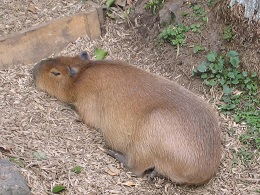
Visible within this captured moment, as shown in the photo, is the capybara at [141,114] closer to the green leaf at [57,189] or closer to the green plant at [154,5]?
the green leaf at [57,189]

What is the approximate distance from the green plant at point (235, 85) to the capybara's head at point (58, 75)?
1.49 m

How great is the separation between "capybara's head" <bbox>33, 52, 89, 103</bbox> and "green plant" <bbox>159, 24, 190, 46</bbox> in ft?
3.87

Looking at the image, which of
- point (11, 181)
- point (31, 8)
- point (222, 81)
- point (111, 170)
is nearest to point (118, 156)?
point (111, 170)

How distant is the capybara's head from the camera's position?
6.37 metres

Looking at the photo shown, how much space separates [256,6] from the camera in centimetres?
634

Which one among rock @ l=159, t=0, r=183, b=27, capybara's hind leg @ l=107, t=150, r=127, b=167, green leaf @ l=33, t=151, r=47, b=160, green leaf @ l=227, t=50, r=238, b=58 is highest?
rock @ l=159, t=0, r=183, b=27

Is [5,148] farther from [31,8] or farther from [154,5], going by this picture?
[154,5]

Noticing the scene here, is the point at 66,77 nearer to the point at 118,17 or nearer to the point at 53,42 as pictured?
the point at 53,42

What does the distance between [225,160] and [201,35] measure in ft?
5.73

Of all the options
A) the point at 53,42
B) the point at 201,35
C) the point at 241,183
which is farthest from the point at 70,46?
the point at 241,183

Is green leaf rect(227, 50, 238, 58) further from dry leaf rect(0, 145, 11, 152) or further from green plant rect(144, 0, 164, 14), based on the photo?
dry leaf rect(0, 145, 11, 152)

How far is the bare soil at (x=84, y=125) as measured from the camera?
546cm

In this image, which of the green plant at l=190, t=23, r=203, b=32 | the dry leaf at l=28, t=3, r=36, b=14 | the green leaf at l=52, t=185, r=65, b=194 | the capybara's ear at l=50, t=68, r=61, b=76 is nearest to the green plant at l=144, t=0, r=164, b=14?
the green plant at l=190, t=23, r=203, b=32

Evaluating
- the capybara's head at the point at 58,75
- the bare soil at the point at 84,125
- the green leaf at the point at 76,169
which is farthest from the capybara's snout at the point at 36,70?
the green leaf at the point at 76,169
